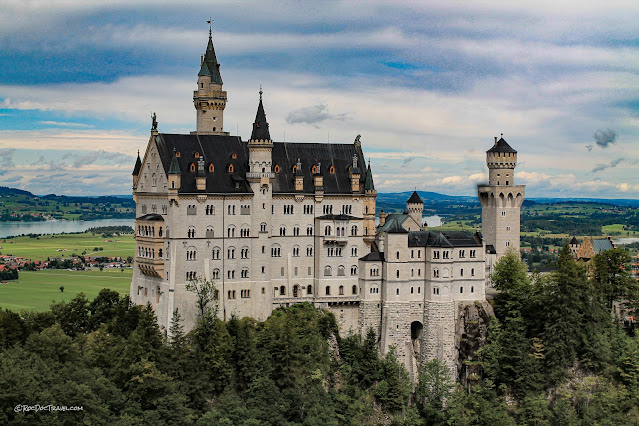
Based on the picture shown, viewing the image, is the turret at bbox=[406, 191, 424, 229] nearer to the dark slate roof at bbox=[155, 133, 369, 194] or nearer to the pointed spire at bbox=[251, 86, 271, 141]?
the dark slate roof at bbox=[155, 133, 369, 194]

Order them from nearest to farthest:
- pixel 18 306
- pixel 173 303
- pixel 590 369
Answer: pixel 173 303
pixel 590 369
pixel 18 306

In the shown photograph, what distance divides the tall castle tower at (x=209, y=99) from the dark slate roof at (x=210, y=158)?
6087 mm

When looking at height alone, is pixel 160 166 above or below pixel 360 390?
above

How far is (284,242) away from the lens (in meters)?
101

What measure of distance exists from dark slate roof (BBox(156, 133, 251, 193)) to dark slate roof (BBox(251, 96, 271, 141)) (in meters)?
2.86

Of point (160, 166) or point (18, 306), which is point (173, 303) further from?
point (18, 306)

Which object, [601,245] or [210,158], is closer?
[210,158]

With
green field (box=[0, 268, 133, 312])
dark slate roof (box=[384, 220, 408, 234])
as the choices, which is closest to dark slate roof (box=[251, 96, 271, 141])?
dark slate roof (box=[384, 220, 408, 234])

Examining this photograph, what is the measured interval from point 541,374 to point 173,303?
40.3 meters

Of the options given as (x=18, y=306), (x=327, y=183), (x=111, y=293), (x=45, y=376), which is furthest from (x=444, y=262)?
(x=18, y=306)

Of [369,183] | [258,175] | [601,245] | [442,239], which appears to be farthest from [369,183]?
[601,245]

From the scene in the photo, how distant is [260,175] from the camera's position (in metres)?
98.6

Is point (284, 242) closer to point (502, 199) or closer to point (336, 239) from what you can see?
point (336, 239)

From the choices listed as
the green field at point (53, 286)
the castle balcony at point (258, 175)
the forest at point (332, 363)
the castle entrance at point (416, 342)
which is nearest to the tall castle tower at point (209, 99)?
the castle balcony at point (258, 175)
